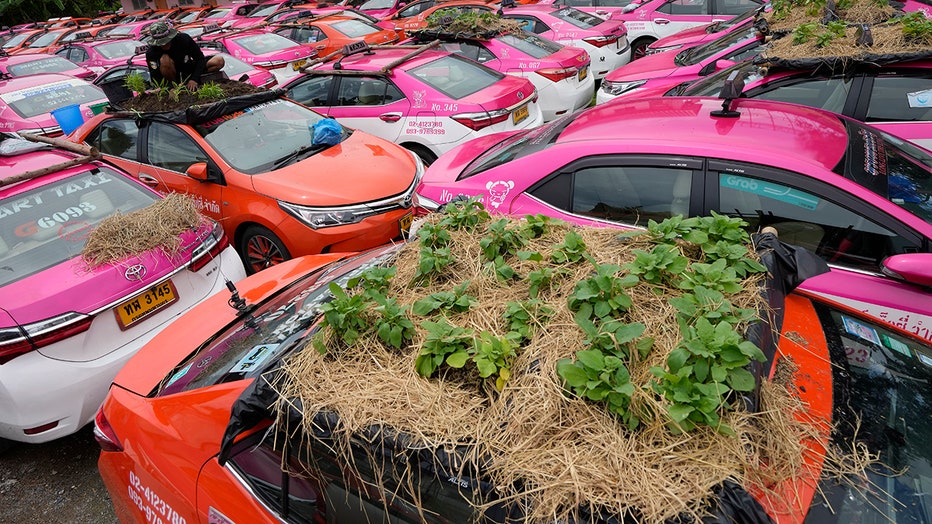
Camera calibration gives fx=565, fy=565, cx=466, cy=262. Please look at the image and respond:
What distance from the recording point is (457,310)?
6.48 feet

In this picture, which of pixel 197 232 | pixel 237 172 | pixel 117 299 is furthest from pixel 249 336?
pixel 237 172

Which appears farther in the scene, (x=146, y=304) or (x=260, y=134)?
(x=260, y=134)

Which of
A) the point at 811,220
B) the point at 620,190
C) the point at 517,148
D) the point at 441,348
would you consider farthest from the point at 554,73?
the point at 441,348

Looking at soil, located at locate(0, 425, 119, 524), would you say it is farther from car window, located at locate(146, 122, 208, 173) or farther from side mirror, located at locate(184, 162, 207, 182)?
car window, located at locate(146, 122, 208, 173)

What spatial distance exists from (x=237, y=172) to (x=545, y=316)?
3.94 meters

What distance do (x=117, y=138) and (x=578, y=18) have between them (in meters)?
7.70

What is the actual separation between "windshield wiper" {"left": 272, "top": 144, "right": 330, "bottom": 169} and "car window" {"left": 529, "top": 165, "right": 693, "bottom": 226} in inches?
102

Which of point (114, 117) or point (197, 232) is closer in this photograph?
point (197, 232)

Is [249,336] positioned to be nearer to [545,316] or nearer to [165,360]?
[165,360]

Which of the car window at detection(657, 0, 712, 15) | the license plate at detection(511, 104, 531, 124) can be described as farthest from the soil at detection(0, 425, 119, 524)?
the car window at detection(657, 0, 712, 15)

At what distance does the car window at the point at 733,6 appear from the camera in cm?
1000

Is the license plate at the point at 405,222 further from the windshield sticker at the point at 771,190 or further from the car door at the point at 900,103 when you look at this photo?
the car door at the point at 900,103

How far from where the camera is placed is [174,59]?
6.43 metres

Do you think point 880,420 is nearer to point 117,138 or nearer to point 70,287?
point 70,287
